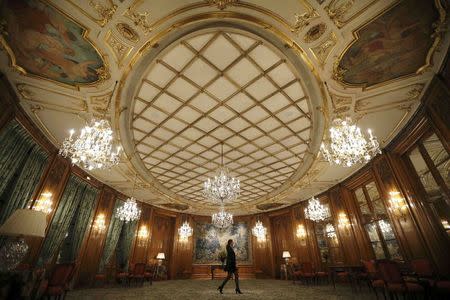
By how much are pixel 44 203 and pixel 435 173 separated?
11119 mm

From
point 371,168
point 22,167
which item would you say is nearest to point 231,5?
point 22,167

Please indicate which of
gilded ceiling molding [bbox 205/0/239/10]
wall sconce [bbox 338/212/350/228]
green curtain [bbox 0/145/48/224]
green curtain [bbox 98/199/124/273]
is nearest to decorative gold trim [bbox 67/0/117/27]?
gilded ceiling molding [bbox 205/0/239/10]


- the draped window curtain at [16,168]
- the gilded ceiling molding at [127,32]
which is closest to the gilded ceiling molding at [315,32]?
the gilded ceiling molding at [127,32]

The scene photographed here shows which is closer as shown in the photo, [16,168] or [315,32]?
[315,32]

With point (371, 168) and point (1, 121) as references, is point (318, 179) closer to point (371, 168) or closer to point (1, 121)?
point (371, 168)

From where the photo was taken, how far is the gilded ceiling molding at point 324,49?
12.6 ft

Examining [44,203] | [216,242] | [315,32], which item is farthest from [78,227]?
[315,32]

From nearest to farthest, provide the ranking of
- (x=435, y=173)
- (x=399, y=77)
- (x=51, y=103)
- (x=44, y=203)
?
(x=399, y=77)
(x=51, y=103)
(x=435, y=173)
(x=44, y=203)

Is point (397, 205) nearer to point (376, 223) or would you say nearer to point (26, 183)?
point (376, 223)

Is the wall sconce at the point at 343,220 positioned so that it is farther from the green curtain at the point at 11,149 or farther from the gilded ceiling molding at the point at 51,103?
the green curtain at the point at 11,149

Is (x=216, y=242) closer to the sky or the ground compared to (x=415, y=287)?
closer to the sky

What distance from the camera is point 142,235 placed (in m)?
12.2

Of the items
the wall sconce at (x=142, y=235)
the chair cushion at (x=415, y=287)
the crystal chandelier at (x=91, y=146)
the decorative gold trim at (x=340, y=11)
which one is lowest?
the chair cushion at (x=415, y=287)

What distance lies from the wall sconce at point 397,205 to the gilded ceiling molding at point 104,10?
8576 mm
